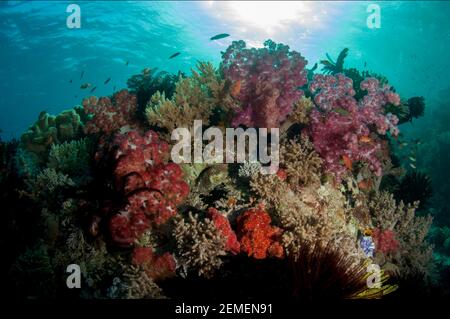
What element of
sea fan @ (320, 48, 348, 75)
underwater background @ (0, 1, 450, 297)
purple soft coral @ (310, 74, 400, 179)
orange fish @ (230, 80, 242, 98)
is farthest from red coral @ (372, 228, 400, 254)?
underwater background @ (0, 1, 450, 297)

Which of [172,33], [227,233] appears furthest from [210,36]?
[227,233]

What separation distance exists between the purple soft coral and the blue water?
24.1m

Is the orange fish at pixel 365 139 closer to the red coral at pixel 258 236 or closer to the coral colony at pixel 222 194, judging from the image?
the coral colony at pixel 222 194

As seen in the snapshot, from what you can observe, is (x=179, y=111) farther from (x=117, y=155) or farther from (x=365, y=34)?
(x=365, y=34)

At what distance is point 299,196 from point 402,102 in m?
5.24

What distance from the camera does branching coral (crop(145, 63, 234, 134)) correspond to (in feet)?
22.7

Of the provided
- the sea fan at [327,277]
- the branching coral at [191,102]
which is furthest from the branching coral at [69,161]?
the sea fan at [327,277]

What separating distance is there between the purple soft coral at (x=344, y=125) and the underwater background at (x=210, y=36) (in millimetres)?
9437

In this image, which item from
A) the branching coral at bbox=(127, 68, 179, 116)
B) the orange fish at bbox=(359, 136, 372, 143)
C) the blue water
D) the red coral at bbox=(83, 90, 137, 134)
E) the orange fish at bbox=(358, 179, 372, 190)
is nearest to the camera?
the orange fish at bbox=(359, 136, 372, 143)

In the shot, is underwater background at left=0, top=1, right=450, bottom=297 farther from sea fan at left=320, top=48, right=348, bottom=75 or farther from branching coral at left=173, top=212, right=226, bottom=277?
branching coral at left=173, top=212, right=226, bottom=277

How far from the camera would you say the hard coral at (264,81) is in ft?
22.7

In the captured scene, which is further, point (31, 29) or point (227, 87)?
point (31, 29)

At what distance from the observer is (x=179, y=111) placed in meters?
7.01
